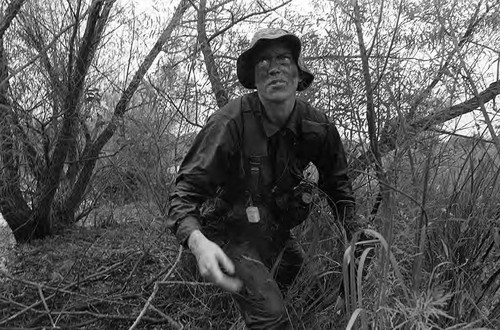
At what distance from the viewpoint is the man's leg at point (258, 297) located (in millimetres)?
2361

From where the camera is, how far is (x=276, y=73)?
261 cm

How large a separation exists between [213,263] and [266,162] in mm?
813

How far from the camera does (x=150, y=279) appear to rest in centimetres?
374

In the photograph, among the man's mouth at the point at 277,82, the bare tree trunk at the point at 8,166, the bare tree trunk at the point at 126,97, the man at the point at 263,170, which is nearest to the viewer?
the man at the point at 263,170

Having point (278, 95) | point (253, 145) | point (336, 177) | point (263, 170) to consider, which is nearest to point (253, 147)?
point (253, 145)

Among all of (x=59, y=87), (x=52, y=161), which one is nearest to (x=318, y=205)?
(x=59, y=87)

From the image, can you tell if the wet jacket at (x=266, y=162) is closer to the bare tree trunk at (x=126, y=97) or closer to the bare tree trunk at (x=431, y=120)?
the bare tree trunk at (x=431, y=120)

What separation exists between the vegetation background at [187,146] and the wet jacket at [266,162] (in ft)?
0.64

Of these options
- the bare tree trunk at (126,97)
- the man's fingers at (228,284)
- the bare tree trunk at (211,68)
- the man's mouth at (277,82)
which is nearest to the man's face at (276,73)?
the man's mouth at (277,82)

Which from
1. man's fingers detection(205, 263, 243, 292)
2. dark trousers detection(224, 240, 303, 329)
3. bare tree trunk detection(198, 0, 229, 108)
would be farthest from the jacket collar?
bare tree trunk detection(198, 0, 229, 108)

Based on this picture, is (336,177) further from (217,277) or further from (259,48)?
(217,277)

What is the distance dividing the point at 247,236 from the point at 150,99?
1.80m

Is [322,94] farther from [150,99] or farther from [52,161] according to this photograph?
[52,161]

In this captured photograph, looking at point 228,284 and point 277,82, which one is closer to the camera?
point 228,284
